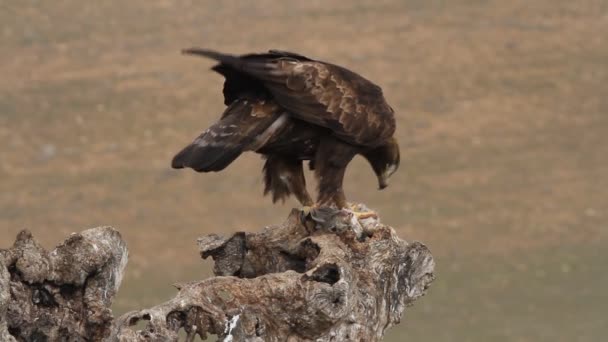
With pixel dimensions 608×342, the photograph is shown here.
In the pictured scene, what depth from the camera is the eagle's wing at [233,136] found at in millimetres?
8055

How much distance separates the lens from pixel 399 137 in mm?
26969

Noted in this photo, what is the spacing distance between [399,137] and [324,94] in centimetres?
1833

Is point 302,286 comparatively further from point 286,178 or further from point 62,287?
point 286,178

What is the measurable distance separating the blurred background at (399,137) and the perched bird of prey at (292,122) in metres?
10.3

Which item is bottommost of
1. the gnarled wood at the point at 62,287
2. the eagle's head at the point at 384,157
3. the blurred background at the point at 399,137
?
the blurred background at the point at 399,137

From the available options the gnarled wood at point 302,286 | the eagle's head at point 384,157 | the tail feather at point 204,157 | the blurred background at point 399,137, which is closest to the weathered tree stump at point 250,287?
the gnarled wood at point 302,286

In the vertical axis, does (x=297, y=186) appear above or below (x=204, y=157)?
below

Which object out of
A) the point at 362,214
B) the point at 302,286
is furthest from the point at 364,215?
the point at 302,286

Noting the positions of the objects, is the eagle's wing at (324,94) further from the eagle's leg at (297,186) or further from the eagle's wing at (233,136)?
the eagle's leg at (297,186)

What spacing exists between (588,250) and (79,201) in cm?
765

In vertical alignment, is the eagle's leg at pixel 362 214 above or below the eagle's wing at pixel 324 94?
below

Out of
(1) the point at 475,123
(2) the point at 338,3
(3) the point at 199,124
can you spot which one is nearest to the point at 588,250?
(1) the point at 475,123

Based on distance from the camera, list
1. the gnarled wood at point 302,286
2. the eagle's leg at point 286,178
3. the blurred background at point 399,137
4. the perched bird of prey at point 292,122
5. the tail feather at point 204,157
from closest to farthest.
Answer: the gnarled wood at point 302,286
the tail feather at point 204,157
the perched bird of prey at point 292,122
the eagle's leg at point 286,178
the blurred background at point 399,137

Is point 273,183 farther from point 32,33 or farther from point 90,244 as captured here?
point 32,33
